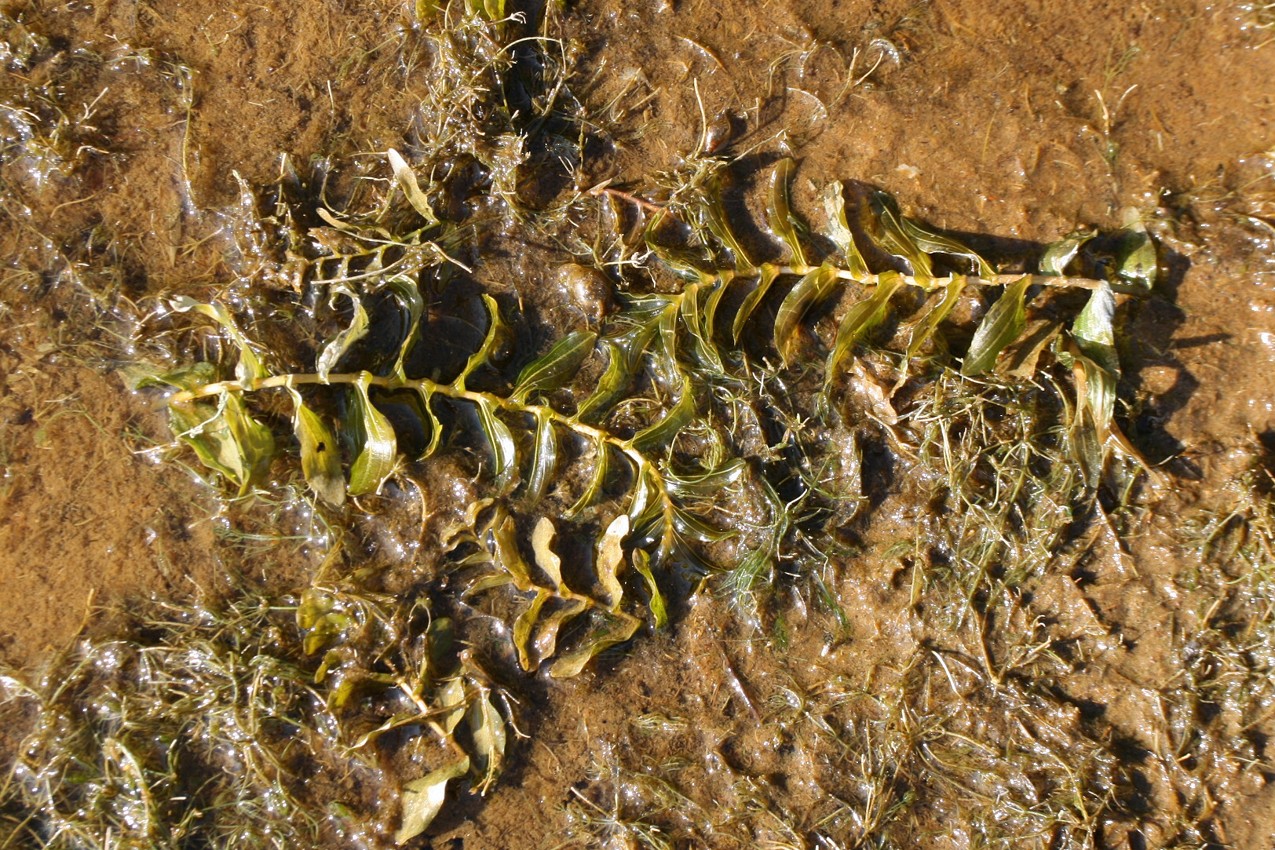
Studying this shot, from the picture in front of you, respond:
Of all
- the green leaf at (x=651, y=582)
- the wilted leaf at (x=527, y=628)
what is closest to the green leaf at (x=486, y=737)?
the wilted leaf at (x=527, y=628)

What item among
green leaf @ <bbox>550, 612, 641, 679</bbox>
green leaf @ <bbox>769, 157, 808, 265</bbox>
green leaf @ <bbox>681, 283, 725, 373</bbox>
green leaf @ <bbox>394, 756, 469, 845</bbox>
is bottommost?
green leaf @ <bbox>394, 756, 469, 845</bbox>

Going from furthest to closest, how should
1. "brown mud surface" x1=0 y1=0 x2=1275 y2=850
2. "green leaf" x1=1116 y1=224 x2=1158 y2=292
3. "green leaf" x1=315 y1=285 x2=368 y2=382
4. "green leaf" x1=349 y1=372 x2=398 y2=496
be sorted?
"green leaf" x1=1116 y1=224 x2=1158 y2=292, "brown mud surface" x1=0 y1=0 x2=1275 y2=850, "green leaf" x1=349 y1=372 x2=398 y2=496, "green leaf" x1=315 y1=285 x2=368 y2=382

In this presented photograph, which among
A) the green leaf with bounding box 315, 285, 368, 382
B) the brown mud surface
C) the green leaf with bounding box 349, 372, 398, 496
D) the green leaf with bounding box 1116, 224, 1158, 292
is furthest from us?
the green leaf with bounding box 1116, 224, 1158, 292

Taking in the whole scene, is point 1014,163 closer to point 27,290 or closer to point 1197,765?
point 1197,765

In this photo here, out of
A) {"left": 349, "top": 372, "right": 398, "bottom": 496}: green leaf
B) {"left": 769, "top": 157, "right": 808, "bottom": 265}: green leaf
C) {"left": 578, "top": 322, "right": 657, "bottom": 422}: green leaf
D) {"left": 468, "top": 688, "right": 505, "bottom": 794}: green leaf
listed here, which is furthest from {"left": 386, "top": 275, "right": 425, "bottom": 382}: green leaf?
{"left": 769, "top": 157, "right": 808, "bottom": 265}: green leaf

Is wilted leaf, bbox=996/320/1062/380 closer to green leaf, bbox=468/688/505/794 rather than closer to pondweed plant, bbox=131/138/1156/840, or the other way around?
pondweed plant, bbox=131/138/1156/840

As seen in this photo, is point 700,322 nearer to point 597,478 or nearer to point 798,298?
point 798,298

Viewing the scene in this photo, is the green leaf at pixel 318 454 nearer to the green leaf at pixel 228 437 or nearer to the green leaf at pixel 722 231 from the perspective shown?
the green leaf at pixel 228 437

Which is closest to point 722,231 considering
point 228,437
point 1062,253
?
point 1062,253
